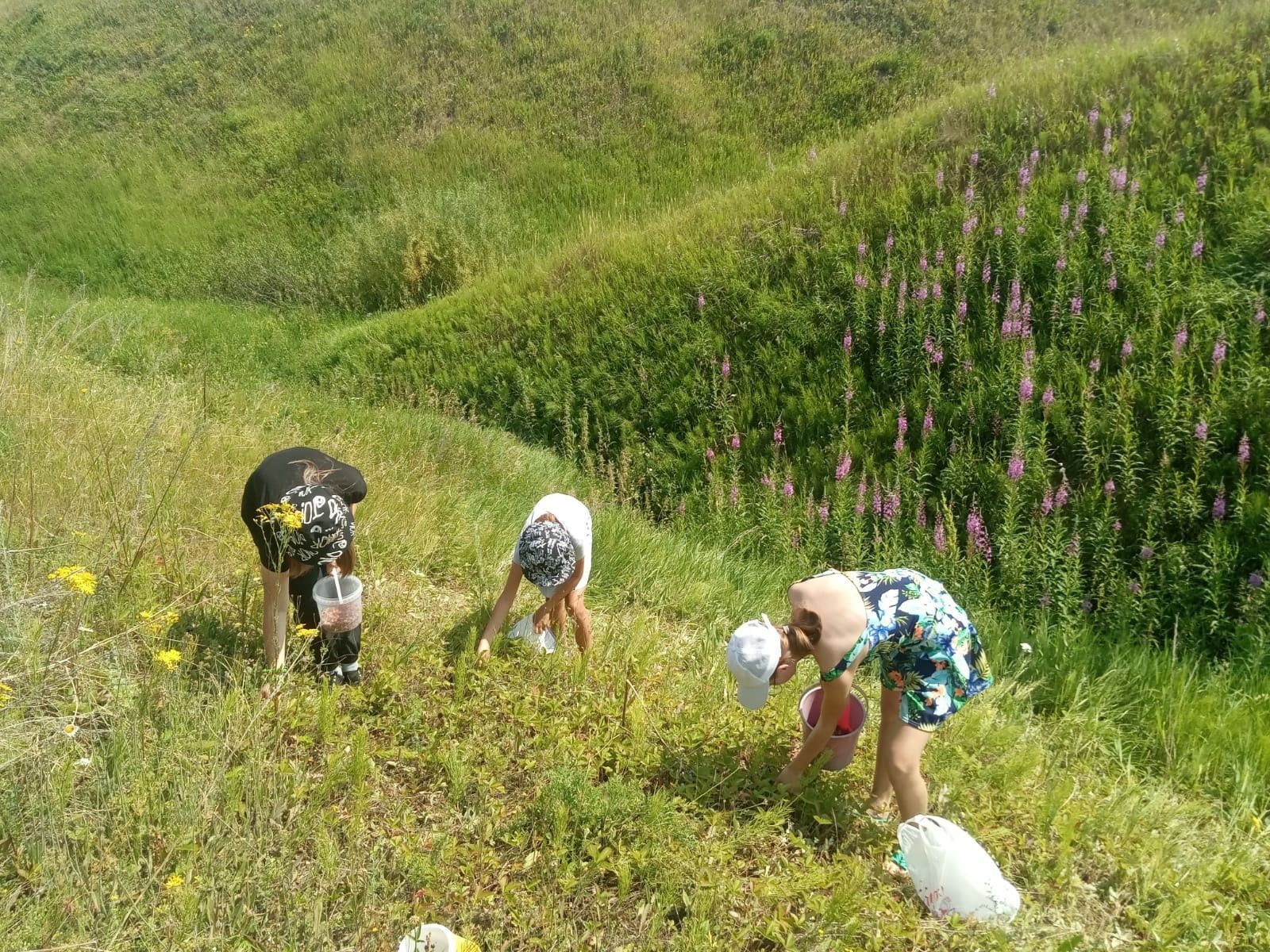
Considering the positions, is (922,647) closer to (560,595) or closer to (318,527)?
(560,595)

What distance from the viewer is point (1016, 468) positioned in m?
5.01

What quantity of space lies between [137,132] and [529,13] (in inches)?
412

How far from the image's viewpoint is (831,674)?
2627mm

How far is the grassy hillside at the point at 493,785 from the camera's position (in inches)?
94.4

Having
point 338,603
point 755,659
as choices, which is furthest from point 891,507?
point 338,603

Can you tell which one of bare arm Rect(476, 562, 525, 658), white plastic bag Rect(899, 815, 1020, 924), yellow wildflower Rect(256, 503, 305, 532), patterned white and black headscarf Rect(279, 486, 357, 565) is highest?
yellow wildflower Rect(256, 503, 305, 532)

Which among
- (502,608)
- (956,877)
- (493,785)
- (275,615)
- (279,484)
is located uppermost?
(279,484)

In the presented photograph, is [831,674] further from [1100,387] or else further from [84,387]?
[84,387]

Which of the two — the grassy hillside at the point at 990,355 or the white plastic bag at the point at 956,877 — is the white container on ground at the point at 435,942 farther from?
the grassy hillside at the point at 990,355

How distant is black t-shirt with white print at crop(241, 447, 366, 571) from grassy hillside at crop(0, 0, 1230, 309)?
9458 millimetres

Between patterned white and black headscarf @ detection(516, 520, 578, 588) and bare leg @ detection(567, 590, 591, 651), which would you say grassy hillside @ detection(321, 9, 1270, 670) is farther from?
patterned white and black headscarf @ detection(516, 520, 578, 588)

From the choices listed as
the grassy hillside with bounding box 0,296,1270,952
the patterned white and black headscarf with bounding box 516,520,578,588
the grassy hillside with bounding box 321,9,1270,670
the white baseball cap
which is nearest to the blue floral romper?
the white baseball cap

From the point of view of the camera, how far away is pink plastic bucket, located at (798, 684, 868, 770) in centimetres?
309

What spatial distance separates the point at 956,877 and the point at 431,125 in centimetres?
1794
